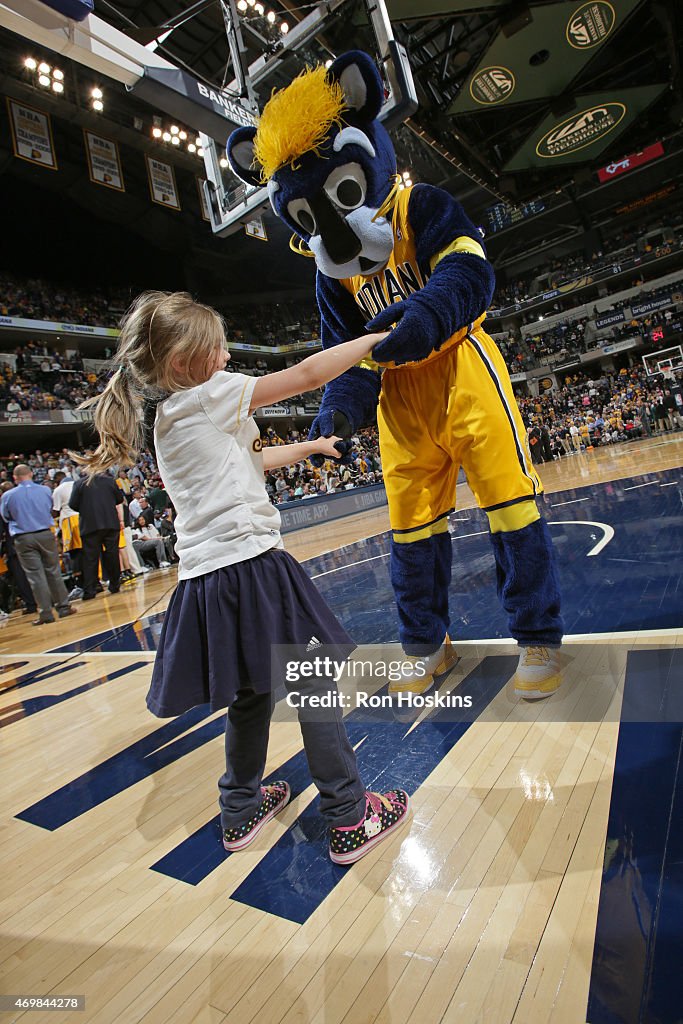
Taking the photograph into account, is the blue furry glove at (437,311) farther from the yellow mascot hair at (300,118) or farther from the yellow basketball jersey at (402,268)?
the yellow mascot hair at (300,118)

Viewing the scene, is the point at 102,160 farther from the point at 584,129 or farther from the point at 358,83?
the point at 358,83

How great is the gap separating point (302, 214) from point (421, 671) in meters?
1.68

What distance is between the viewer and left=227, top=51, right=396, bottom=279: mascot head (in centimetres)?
183

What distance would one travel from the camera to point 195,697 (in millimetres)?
1238

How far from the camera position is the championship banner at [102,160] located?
12.7 meters

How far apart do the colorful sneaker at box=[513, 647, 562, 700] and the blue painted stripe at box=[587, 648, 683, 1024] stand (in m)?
0.24

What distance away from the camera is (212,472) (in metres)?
1.28

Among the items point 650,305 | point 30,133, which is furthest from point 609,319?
point 30,133

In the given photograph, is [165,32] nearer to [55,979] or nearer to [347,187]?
[347,187]

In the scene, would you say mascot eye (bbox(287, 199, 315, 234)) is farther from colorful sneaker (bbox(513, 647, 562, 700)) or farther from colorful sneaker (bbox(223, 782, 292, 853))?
colorful sneaker (bbox(223, 782, 292, 853))

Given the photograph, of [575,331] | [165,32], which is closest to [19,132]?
[165,32]

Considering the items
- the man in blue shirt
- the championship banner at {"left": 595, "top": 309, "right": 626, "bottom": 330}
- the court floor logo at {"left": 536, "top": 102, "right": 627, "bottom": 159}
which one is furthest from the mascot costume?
the championship banner at {"left": 595, "top": 309, "right": 626, "bottom": 330}

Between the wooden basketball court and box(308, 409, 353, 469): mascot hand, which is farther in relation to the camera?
box(308, 409, 353, 469): mascot hand

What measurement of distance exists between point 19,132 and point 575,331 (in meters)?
25.7
